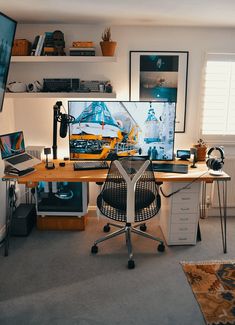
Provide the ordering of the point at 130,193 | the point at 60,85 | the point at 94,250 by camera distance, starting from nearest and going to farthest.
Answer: the point at 130,193
the point at 94,250
the point at 60,85

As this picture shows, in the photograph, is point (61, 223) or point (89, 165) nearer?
point (89, 165)

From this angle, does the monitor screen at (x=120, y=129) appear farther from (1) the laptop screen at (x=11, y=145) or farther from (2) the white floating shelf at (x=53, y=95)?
(1) the laptop screen at (x=11, y=145)

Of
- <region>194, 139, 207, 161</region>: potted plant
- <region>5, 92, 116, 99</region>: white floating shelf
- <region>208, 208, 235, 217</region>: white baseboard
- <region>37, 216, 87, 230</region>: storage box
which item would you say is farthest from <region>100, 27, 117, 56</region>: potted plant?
<region>208, 208, 235, 217</region>: white baseboard

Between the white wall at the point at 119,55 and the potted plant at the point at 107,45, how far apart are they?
0.71ft

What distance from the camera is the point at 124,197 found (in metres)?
2.66

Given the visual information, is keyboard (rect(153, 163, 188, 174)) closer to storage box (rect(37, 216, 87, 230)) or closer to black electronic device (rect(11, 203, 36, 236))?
storage box (rect(37, 216, 87, 230))

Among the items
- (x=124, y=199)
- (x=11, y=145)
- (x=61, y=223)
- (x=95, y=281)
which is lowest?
(x=95, y=281)

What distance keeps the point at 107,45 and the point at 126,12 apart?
1.42ft

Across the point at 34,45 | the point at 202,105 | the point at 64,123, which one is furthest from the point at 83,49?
the point at 202,105

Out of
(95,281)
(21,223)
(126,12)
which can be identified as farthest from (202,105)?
(21,223)

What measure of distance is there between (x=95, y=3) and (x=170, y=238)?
2.15 m

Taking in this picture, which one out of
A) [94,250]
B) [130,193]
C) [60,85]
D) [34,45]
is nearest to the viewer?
[130,193]

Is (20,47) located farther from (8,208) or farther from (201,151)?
(201,151)

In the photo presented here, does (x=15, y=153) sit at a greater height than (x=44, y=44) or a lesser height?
lesser
